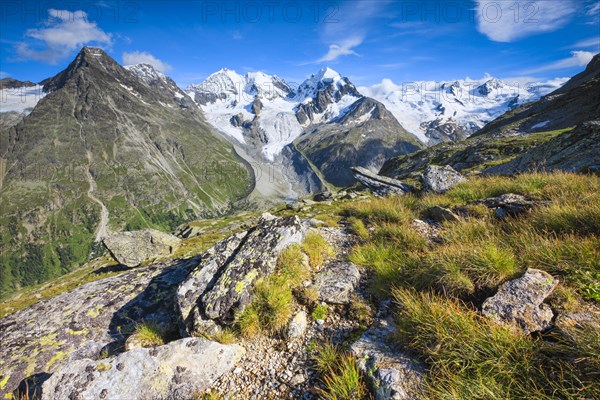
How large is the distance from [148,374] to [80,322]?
199 inches

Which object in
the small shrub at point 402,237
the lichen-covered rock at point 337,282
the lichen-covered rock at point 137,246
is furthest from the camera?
the lichen-covered rock at point 137,246

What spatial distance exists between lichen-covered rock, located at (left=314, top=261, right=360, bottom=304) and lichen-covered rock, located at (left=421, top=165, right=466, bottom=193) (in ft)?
33.3

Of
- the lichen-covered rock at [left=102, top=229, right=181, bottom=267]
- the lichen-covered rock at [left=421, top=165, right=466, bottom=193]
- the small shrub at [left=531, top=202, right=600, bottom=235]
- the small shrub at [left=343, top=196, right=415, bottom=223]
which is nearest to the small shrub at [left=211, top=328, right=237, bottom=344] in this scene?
the small shrub at [left=343, top=196, right=415, bottom=223]

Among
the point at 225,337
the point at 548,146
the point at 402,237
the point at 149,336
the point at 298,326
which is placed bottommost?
the point at 149,336

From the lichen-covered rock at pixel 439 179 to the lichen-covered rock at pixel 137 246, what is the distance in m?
21.4

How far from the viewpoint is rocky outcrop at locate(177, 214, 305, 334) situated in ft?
23.0

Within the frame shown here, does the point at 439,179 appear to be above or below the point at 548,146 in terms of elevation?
below

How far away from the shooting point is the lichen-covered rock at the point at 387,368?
13.4 ft

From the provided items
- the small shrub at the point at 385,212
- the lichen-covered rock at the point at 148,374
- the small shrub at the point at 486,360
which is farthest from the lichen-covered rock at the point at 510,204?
the lichen-covered rock at the point at 148,374

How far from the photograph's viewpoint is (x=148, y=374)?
5.94 metres

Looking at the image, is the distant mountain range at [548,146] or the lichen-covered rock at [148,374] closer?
the lichen-covered rock at [148,374]

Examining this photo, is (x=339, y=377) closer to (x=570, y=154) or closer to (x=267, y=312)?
(x=267, y=312)

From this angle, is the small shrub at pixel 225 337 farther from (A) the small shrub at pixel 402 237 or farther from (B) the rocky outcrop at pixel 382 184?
(B) the rocky outcrop at pixel 382 184

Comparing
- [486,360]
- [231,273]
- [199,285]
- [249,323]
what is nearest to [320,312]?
[249,323]
